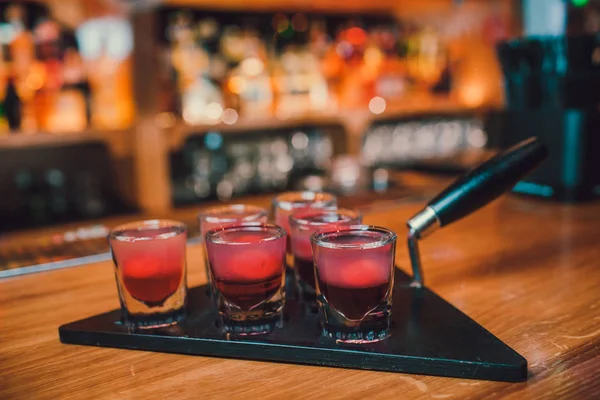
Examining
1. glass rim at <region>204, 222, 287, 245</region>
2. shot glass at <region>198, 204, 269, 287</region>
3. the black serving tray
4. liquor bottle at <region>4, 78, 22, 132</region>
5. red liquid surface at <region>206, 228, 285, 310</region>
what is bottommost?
the black serving tray

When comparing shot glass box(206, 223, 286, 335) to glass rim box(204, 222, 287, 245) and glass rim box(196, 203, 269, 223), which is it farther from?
glass rim box(196, 203, 269, 223)

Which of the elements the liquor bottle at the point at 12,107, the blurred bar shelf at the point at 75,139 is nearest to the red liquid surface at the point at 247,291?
the blurred bar shelf at the point at 75,139

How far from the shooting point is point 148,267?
0.64 m

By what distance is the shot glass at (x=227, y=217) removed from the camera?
76 cm

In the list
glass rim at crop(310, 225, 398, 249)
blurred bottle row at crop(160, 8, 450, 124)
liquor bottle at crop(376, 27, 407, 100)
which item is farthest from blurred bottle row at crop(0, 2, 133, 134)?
glass rim at crop(310, 225, 398, 249)

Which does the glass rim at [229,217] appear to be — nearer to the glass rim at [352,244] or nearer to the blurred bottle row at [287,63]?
the glass rim at [352,244]

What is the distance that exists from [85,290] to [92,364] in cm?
26

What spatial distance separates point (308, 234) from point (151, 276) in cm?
18

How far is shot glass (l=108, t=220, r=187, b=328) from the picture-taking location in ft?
2.09

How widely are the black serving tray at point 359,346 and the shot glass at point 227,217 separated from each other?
108mm

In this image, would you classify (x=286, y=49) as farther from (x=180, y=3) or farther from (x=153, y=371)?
(x=153, y=371)

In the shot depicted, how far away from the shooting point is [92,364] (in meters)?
0.59

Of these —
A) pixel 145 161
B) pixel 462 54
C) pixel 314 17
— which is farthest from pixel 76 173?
pixel 462 54

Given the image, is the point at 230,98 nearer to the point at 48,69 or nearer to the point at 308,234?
the point at 48,69
